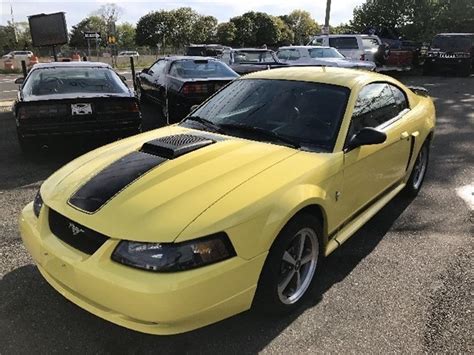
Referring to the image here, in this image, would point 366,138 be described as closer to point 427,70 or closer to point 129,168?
point 129,168

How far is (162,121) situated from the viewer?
31.0 feet

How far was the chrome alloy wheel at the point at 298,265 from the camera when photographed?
2.79 meters

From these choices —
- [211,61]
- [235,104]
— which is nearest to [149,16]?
[211,61]

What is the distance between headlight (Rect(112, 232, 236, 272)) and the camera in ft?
7.25

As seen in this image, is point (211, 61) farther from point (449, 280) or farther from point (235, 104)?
point (449, 280)

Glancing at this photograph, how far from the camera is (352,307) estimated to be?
2.97 metres

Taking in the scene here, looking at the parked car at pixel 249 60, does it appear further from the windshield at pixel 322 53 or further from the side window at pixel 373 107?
the side window at pixel 373 107

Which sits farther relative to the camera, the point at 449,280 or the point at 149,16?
the point at 149,16

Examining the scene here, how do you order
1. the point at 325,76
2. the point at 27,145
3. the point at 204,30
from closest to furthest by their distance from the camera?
the point at 325,76, the point at 27,145, the point at 204,30

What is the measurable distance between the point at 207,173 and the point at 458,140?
631 centimetres

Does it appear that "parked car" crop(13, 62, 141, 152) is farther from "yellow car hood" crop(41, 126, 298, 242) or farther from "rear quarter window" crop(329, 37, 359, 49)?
"rear quarter window" crop(329, 37, 359, 49)

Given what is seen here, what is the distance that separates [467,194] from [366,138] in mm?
2617

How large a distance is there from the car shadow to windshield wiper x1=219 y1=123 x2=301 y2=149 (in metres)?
1.05

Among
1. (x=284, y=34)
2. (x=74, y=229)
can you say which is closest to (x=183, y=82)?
(x=74, y=229)
